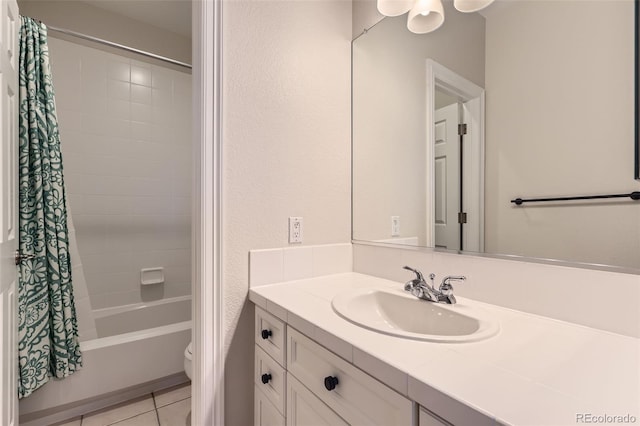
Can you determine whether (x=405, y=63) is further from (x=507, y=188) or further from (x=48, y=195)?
(x=48, y=195)

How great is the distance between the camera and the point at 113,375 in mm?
1619

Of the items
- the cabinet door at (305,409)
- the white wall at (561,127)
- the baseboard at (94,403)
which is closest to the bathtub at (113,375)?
the baseboard at (94,403)


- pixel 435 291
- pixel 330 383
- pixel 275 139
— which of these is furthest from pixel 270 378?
pixel 275 139

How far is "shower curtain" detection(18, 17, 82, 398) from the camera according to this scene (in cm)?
140

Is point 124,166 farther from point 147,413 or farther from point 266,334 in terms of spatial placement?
point 266,334

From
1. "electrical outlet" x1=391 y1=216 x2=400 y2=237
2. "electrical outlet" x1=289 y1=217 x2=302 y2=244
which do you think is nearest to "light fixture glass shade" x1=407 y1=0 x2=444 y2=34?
"electrical outlet" x1=391 y1=216 x2=400 y2=237

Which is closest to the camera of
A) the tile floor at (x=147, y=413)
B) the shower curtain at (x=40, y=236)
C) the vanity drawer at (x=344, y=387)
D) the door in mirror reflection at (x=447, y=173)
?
the vanity drawer at (x=344, y=387)

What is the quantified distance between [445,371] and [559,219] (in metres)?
0.59

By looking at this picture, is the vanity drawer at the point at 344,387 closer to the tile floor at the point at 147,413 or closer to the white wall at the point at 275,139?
the white wall at the point at 275,139

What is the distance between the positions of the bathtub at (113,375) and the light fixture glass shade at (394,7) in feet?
6.51

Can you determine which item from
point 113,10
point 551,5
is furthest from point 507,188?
point 113,10

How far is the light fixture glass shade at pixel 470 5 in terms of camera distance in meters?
1.03

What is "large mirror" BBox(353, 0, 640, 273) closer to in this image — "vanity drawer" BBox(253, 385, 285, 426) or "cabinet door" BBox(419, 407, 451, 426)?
"cabinet door" BBox(419, 407, 451, 426)

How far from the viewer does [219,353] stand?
1107mm
